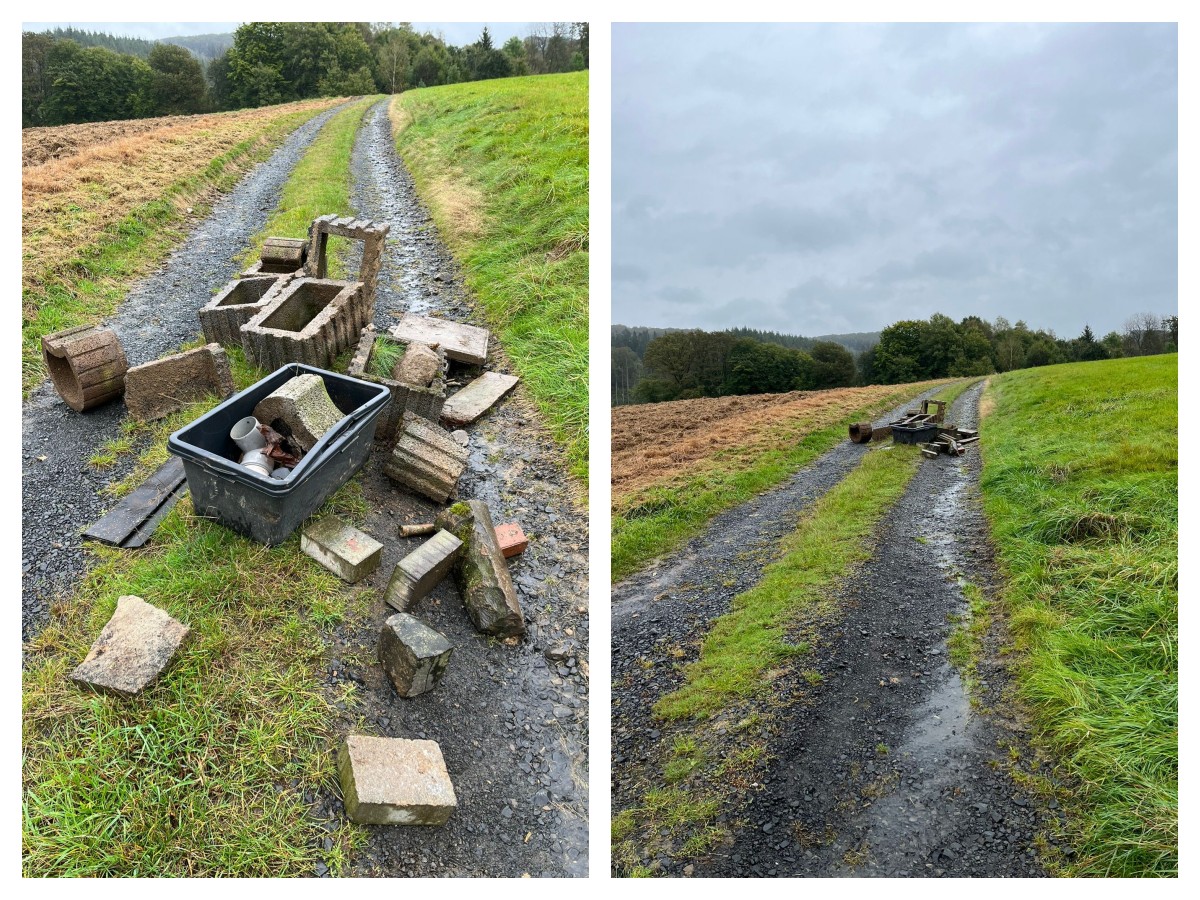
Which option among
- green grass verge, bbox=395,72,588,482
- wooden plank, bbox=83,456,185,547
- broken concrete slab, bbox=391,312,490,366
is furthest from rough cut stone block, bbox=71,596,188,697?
broken concrete slab, bbox=391,312,490,366

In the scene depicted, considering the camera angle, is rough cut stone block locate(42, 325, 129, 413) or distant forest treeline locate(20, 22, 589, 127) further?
distant forest treeline locate(20, 22, 589, 127)

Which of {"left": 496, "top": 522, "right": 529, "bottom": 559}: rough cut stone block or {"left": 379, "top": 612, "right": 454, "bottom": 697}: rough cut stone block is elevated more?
{"left": 496, "top": 522, "right": 529, "bottom": 559}: rough cut stone block

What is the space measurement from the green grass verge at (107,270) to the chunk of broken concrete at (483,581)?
16.9ft

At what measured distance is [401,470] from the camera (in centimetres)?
598

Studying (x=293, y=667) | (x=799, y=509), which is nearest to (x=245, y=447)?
(x=293, y=667)

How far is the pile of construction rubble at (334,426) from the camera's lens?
3759mm

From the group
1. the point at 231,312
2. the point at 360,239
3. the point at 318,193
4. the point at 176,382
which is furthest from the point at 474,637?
the point at 318,193

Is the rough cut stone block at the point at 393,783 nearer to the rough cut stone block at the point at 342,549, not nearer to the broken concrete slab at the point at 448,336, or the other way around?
the rough cut stone block at the point at 342,549

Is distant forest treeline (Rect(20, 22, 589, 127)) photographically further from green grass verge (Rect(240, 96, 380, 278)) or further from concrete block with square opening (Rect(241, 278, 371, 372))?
concrete block with square opening (Rect(241, 278, 371, 372))

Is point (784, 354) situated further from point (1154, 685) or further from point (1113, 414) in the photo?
point (1154, 685)

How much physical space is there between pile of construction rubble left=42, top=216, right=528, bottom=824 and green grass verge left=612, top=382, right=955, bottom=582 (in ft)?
12.6

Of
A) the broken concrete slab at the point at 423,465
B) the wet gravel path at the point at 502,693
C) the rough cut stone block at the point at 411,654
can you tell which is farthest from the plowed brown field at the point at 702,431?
the rough cut stone block at the point at 411,654

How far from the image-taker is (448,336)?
333 inches

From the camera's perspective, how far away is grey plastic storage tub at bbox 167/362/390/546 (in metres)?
4.46
